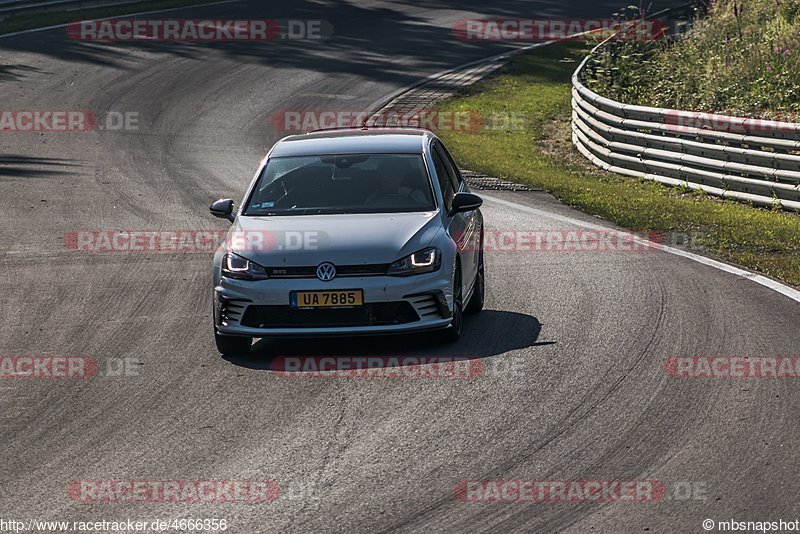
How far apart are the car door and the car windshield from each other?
315 mm

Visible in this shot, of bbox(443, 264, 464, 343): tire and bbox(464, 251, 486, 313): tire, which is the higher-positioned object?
bbox(443, 264, 464, 343): tire

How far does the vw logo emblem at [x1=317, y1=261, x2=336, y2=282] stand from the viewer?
957 cm

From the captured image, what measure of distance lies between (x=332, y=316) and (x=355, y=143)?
7.43ft

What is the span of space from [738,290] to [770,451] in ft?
16.5

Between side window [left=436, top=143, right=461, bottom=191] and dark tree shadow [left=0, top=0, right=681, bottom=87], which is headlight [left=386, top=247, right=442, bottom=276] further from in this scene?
dark tree shadow [left=0, top=0, right=681, bottom=87]

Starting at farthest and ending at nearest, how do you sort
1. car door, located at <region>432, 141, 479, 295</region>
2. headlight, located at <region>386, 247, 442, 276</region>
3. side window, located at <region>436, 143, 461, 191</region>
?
side window, located at <region>436, 143, 461, 191</region> < car door, located at <region>432, 141, 479, 295</region> < headlight, located at <region>386, 247, 442, 276</region>

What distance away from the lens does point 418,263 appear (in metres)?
9.81

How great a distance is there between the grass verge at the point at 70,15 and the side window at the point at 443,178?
2505 cm

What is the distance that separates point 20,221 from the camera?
16.4 m

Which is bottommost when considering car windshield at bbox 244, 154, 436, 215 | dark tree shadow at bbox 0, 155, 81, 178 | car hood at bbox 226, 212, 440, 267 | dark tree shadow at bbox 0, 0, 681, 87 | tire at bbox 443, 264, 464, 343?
dark tree shadow at bbox 0, 0, 681, 87

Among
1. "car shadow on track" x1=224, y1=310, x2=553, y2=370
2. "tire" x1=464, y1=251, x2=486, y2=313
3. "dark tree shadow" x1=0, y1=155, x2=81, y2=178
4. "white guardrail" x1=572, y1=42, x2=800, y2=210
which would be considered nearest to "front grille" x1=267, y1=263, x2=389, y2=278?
"car shadow on track" x1=224, y1=310, x2=553, y2=370

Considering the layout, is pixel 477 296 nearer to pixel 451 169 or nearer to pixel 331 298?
pixel 451 169

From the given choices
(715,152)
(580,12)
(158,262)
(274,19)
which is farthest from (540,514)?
(580,12)

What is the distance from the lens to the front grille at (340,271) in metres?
9.59
